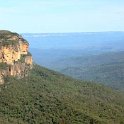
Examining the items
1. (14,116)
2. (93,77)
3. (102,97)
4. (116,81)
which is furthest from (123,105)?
(93,77)

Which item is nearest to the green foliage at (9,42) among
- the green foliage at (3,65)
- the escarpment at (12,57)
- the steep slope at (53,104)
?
the escarpment at (12,57)

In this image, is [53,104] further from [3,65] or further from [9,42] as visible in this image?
[9,42]

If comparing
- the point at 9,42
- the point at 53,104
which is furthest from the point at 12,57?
the point at 53,104

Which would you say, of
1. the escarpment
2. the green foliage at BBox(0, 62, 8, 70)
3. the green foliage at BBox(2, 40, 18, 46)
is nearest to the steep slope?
the escarpment

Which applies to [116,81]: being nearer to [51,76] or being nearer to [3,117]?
[51,76]

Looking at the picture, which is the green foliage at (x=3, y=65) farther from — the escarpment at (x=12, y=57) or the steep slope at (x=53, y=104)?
the steep slope at (x=53, y=104)

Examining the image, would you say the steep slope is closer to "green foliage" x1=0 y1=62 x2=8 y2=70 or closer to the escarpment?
the escarpment
